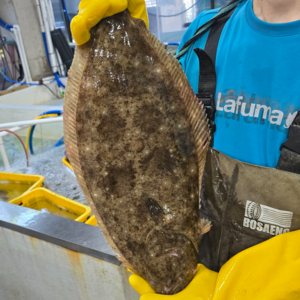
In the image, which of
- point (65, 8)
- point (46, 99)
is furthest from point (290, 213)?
point (65, 8)

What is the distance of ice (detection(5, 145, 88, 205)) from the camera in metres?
3.10

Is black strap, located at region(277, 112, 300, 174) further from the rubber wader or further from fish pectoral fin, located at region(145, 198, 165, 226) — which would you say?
fish pectoral fin, located at region(145, 198, 165, 226)

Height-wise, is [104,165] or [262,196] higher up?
[104,165]

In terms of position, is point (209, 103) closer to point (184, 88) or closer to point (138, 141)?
point (184, 88)

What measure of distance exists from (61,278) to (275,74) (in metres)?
1.84

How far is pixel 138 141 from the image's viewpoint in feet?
3.19

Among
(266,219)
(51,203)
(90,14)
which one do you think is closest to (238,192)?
(266,219)

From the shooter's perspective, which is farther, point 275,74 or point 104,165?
point 275,74

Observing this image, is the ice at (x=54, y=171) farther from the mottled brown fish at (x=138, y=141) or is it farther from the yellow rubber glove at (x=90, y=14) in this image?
the yellow rubber glove at (x=90, y=14)

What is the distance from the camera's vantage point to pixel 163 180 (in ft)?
3.25

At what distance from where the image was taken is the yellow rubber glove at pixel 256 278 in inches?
38.8

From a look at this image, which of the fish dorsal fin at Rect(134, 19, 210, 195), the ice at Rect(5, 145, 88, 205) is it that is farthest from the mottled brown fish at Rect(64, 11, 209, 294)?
the ice at Rect(5, 145, 88, 205)

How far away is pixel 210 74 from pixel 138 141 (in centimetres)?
54

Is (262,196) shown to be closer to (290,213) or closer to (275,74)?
(290,213)
